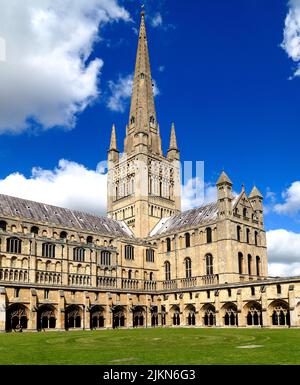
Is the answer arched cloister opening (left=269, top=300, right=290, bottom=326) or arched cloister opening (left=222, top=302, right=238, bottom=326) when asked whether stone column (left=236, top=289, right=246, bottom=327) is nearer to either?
arched cloister opening (left=222, top=302, right=238, bottom=326)

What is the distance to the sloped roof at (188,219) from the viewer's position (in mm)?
80213

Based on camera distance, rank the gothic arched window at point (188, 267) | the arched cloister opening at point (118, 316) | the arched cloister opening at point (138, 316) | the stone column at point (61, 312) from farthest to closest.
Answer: the gothic arched window at point (188, 267), the arched cloister opening at point (138, 316), the arched cloister opening at point (118, 316), the stone column at point (61, 312)

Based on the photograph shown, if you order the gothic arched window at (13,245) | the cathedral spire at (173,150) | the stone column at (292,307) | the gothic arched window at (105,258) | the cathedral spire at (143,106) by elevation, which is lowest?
the stone column at (292,307)

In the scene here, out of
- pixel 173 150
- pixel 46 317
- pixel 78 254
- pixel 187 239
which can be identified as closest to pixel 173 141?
pixel 173 150

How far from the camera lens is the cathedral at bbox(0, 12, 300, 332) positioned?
62000 mm

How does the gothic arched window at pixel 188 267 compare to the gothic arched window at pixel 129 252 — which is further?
the gothic arched window at pixel 129 252

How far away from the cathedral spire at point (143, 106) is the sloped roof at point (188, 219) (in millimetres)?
17946

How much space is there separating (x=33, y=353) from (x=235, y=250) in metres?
51.1

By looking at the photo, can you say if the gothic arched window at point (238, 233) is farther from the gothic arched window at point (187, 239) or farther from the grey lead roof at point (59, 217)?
the grey lead roof at point (59, 217)

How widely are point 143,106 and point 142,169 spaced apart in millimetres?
16872

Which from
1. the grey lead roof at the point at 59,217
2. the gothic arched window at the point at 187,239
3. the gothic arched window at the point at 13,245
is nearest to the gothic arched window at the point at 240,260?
the gothic arched window at the point at 187,239

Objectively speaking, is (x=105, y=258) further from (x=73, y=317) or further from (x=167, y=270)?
(x=73, y=317)

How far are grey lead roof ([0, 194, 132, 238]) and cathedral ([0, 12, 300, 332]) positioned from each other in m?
0.26

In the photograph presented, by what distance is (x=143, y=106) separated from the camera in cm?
10250
